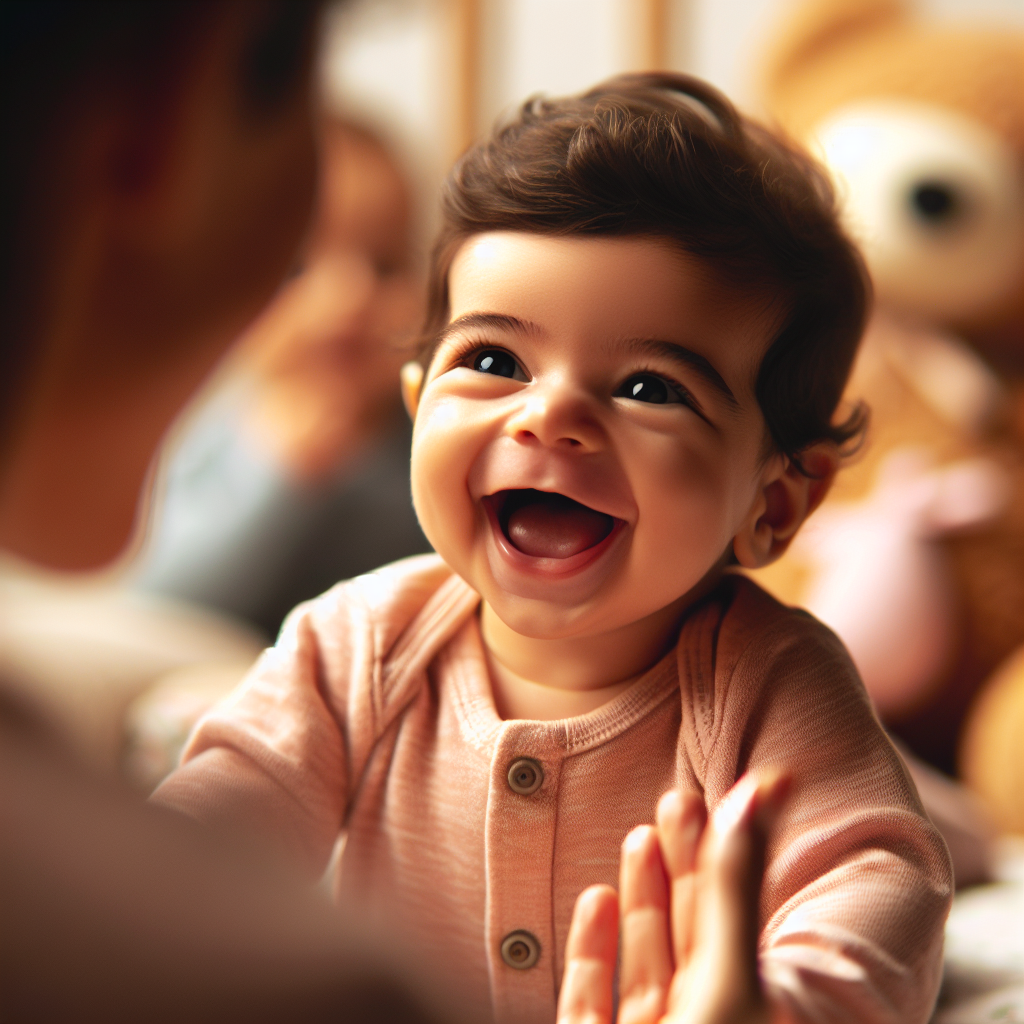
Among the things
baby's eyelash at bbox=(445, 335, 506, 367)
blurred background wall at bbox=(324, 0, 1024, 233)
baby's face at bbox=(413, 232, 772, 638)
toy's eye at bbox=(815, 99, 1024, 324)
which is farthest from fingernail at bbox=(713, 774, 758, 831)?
blurred background wall at bbox=(324, 0, 1024, 233)

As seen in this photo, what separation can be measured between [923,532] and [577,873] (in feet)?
2.17

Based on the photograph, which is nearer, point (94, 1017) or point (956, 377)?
point (94, 1017)

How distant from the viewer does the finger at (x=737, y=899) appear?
35 centimetres

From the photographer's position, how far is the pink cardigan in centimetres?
44

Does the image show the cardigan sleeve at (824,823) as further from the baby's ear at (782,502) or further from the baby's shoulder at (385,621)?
the baby's shoulder at (385,621)

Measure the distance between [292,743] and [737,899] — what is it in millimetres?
240

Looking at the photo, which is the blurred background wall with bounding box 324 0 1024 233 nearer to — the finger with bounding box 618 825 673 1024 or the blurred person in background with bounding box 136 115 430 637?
the blurred person in background with bounding box 136 115 430 637

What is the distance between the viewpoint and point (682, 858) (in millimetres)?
405

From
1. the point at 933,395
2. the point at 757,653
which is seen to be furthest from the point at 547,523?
the point at 933,395

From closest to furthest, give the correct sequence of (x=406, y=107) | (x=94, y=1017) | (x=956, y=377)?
(x=94, y=1017) → (x=956, y=377) → (x=406, y=107)

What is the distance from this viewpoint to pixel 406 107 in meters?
1.83

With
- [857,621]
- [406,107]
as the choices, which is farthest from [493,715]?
[406,107]

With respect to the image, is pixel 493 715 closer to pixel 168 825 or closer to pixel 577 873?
pixel 577 873

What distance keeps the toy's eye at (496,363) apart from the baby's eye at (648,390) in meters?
0.05
